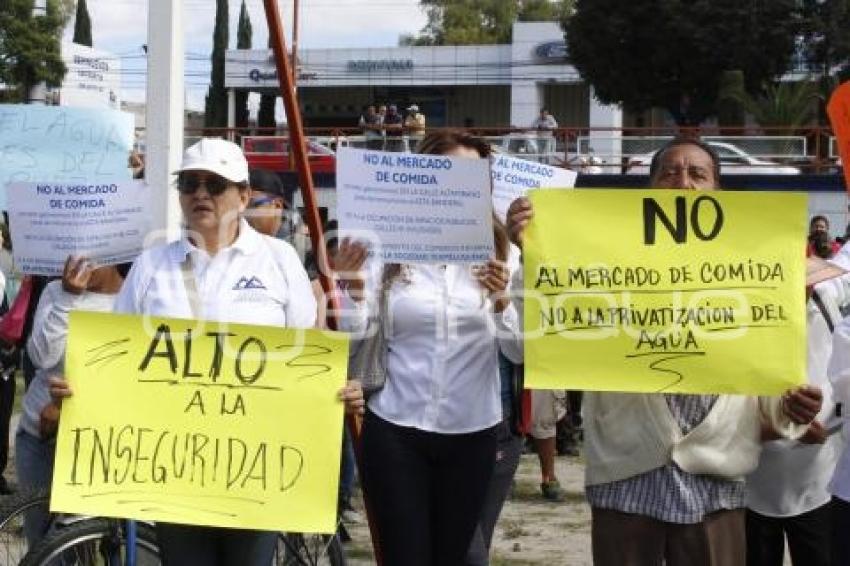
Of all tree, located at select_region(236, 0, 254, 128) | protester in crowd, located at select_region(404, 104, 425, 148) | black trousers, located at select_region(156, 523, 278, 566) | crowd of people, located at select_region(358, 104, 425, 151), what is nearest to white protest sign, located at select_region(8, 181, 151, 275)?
black trousers, located at select_region(156, 523, 278, 566)

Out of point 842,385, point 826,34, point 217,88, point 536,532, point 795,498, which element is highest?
point 826,34

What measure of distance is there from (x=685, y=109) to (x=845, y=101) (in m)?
40.7

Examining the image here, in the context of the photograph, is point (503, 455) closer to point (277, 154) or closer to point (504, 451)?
point (504, 451)

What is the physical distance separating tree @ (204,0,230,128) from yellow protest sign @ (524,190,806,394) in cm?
5487

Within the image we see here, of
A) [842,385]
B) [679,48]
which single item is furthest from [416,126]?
[679,48]

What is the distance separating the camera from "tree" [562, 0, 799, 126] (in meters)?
41.7

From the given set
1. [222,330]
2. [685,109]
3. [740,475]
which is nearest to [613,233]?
[740,475]

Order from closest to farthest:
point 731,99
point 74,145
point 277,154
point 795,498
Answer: point 795,498 → point 74,145 → point 277,154 → point 731,99

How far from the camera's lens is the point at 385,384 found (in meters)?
4.46

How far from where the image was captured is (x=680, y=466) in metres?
3.80

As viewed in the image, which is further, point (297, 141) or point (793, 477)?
point (793, 477)

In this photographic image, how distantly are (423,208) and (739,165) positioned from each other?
773 inches

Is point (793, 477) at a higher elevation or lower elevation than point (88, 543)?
higher

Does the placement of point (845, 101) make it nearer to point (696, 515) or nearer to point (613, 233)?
point (613, 233)
